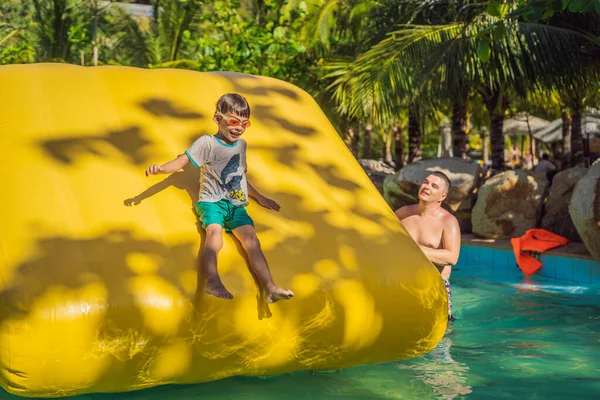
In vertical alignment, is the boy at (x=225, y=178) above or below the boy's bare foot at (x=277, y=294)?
above

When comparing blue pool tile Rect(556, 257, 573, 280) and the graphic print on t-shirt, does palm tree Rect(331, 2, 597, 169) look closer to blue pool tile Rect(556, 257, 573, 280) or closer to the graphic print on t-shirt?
blue pool tile Rect(556, 257, 573, 280)

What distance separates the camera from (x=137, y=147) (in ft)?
14.2

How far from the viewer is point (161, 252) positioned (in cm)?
384

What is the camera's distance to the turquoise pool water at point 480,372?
13.8 feet

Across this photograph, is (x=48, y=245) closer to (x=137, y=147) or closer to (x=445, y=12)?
(x=137, y=147)

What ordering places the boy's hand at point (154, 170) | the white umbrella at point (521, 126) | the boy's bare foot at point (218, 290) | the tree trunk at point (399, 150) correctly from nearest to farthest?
the boy's bare foot at point (218, 290) → the boy's hand at point (154, 170) → the tree trunk at point (399, 150) → the white umbrella at point (521, 126)

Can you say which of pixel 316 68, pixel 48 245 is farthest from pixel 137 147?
pixel 316 68

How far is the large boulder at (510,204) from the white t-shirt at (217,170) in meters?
7.39

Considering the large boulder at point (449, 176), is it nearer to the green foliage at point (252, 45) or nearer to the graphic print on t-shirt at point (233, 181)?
the green foliage at point (252, 45)

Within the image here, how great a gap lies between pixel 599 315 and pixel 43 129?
16.1ft

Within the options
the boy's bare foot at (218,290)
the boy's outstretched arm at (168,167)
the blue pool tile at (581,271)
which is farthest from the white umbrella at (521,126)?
the boy's bare foot at (218,290)

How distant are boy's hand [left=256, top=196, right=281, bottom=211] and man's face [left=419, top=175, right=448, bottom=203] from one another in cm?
174

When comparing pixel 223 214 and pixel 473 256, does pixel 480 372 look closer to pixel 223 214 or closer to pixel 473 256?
pixel 223 214

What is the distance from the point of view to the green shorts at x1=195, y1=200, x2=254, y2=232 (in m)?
3.94
